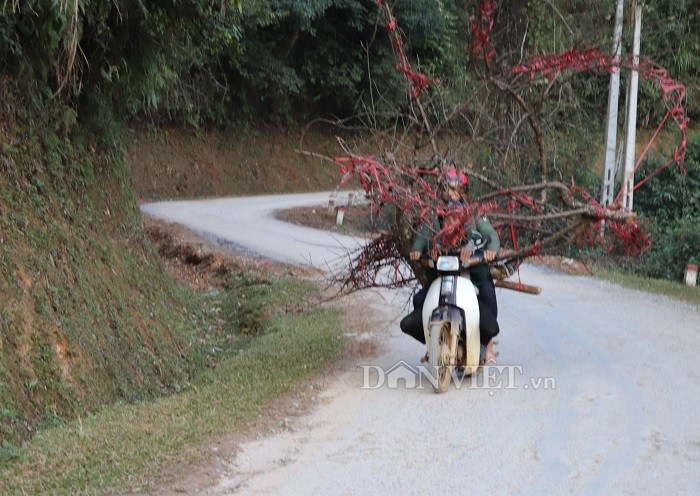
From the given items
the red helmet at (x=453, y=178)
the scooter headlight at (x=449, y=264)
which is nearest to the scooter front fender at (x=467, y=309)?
the scooter headlight at (x=449, y=264)

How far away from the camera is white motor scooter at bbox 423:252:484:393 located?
25.6ft

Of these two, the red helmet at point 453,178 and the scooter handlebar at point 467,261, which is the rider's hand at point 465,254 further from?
the red helmet at point 453,178

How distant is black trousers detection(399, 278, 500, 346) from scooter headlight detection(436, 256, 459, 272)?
481 millimetres

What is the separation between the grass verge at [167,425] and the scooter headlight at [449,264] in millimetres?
1723

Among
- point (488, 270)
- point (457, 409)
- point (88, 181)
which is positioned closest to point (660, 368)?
point (488, 270)

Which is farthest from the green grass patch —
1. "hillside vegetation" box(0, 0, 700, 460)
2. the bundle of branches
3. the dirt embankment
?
the dirt embankment

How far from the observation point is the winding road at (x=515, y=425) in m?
5.73

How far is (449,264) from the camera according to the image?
26.1ft

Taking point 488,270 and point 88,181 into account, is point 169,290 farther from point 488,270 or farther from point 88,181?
point 488,270

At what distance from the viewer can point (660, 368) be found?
8789 millimetres

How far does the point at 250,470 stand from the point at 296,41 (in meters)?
33.5

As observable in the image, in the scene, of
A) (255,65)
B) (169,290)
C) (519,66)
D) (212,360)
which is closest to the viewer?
(519,66)

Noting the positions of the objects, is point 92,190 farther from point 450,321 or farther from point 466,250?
point 450,321

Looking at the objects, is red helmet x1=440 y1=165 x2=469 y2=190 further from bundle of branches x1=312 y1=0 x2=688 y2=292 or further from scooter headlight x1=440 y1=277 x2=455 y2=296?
scooter headlight x1=440 y1=277 x2=455 y2=296
